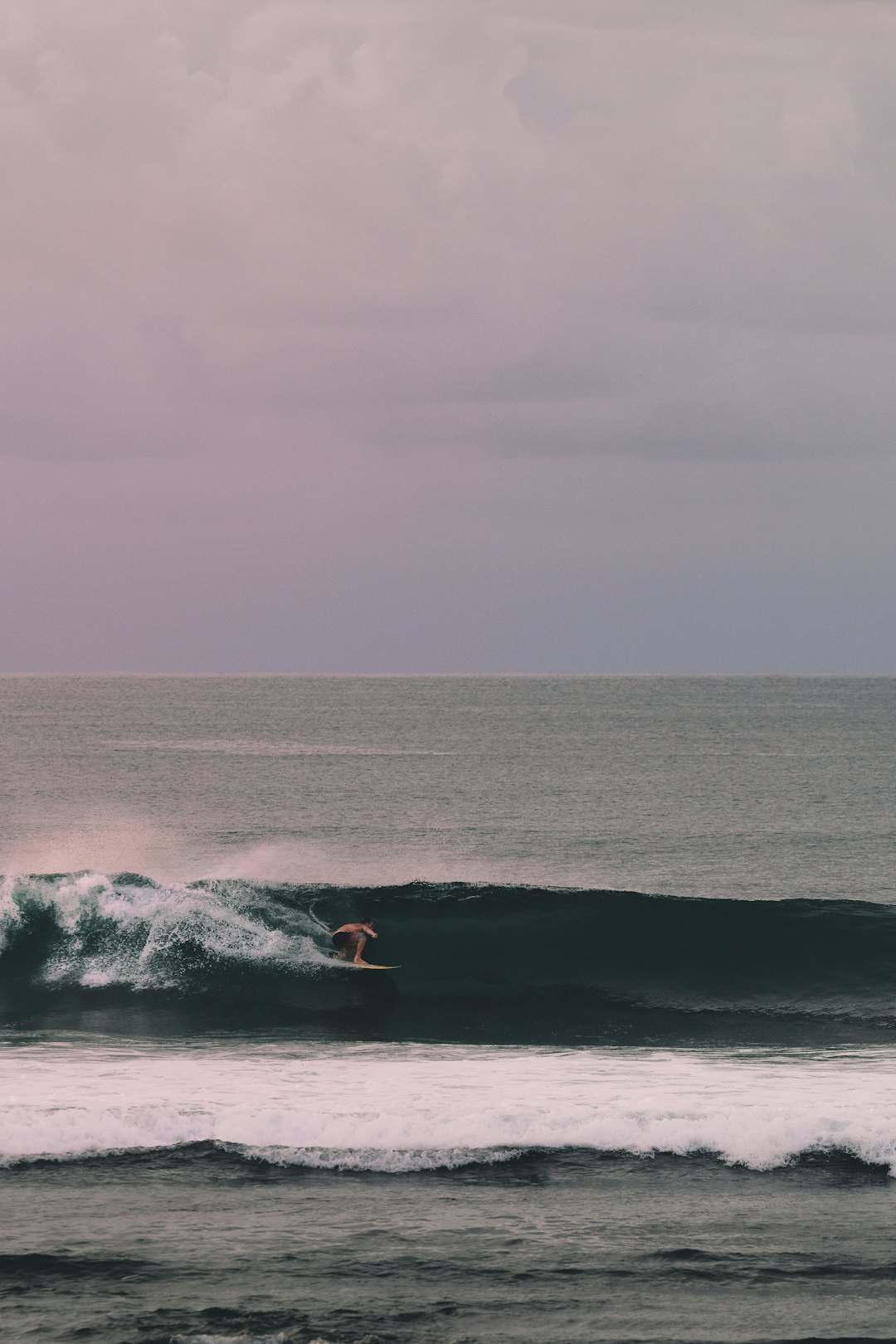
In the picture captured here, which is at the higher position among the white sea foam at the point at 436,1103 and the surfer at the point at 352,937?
the surfer at the point at 352,937

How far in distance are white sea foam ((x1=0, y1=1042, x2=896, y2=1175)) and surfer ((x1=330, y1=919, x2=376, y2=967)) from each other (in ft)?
16.0

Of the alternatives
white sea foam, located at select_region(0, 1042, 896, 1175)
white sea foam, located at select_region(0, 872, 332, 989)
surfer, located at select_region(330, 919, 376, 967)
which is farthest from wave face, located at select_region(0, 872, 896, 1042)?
white sea foam, located at select_region(0, 1042, 896, 1175)

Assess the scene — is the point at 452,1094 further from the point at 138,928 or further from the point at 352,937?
the point at 138,928

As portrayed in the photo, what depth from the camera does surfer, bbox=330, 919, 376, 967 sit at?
21.3 metres

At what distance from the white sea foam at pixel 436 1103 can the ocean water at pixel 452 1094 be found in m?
→ 0.05

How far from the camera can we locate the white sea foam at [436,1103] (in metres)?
11.4

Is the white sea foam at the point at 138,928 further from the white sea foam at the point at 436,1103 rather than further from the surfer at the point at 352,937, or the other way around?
the white sea foam at the point at 436,1103

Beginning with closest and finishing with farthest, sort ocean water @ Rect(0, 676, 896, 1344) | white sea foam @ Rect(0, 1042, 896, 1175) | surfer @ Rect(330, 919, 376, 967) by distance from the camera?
1. ocean water @ Rect(0, 676, 896, 1344)
2. white sea foam @ Rect(0, 1042, 896, 1175)
3. surfer @ Rect(330, 919, 376, 967)

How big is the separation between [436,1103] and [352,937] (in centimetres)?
862

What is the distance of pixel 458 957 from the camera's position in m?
22.4

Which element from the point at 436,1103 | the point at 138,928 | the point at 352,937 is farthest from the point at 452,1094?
the point at 138,928

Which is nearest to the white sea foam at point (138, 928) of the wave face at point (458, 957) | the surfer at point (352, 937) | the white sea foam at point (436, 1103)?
the wave face at point (458, 957)

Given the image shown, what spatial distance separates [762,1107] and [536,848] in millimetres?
29767

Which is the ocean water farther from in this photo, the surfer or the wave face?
the surfer
